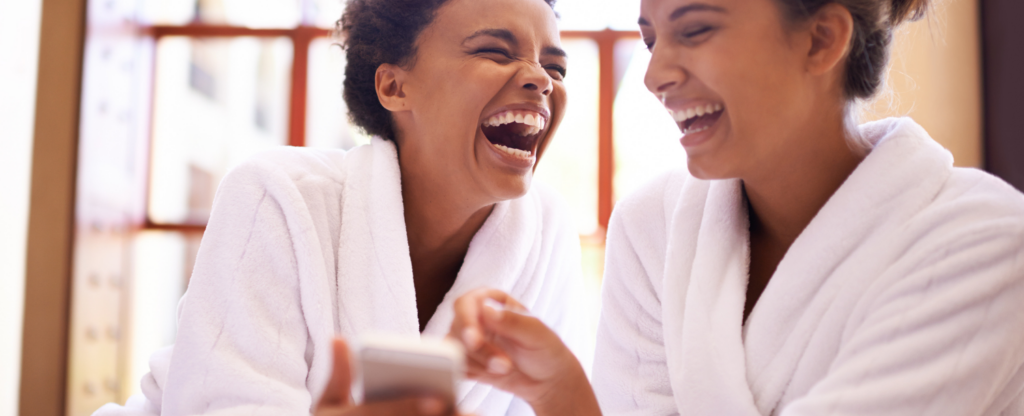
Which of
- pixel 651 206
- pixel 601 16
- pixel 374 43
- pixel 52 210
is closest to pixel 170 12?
pixel 52 210

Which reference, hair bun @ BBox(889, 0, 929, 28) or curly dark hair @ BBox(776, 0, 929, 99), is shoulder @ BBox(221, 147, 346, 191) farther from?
hair bun @ BBox(889, 0, 929, 28)

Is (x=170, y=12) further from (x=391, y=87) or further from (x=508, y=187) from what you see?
(x=508, y=187)

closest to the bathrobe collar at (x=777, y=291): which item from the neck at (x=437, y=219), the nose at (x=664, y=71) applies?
the nose at (x=664, y=71)

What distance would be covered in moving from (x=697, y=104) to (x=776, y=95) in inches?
4.1

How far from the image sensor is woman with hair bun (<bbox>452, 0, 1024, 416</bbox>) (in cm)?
84

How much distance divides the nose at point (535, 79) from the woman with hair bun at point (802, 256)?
0.87ft

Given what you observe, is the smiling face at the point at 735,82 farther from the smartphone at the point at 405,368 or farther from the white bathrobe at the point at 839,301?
the smartphone at the point at 405,368

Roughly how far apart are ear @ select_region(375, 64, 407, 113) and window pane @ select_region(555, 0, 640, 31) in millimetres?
941

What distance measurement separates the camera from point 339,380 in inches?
27.2

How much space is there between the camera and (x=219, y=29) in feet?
7.64

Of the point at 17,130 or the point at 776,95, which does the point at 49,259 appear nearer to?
the point at 17,130

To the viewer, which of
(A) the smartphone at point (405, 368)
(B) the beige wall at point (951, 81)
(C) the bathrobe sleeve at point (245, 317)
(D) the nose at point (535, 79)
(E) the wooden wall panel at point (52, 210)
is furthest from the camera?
(E) the wooden wall panel at point (52, 210)

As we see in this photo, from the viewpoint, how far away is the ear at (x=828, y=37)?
96cm

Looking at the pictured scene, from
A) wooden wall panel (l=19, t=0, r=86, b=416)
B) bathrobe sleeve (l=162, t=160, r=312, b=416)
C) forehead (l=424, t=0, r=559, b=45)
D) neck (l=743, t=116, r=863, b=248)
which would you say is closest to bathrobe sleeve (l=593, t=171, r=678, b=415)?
neck (l=743, t=116, r=863, b=248)
